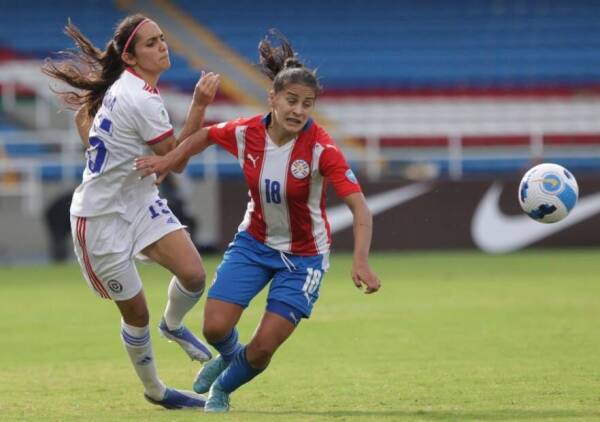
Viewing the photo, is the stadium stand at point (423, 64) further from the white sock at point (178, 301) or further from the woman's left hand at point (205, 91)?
the woman's left hand at point (205, 91)

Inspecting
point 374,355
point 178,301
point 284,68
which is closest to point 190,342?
point 178,301

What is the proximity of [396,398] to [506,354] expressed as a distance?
219 centimetres

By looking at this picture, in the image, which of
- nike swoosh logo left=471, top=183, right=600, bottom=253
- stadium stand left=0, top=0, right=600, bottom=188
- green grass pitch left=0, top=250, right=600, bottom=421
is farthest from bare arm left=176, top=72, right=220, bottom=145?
stadium stand left=0, top=0, right=600, bottom=188

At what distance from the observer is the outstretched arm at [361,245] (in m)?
6.67

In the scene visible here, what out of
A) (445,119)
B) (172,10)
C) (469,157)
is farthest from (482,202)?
(172,10)

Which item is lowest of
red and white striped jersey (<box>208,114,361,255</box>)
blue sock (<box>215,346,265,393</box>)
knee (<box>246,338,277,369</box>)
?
blue sock (<box>215,346,265,393</box>)

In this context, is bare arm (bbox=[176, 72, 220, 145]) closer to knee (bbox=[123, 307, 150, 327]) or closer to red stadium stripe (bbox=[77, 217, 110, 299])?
red stadium stripe (bbox=[77, 217, 110, 299])

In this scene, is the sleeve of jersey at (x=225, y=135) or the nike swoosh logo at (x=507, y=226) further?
the nike swoosh logo at (x=507, y=226)

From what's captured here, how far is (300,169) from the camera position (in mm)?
7277

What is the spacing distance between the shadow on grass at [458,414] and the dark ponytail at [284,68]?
1.81m

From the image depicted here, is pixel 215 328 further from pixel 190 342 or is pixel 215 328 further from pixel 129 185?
pixel 129 185

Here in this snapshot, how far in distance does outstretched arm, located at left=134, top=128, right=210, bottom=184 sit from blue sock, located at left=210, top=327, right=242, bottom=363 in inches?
39.8

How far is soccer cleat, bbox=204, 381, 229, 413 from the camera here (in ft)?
24.1

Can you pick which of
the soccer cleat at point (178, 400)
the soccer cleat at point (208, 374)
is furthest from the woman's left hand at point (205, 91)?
the soccer cleat at point (178, 400)
